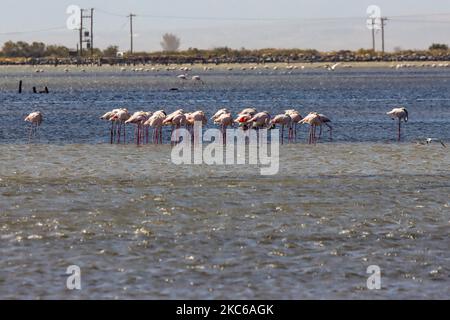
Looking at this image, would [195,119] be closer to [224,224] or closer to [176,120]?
[176,120]

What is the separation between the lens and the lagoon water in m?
13.9

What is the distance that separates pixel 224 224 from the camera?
1784cm

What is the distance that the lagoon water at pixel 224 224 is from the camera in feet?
45.8

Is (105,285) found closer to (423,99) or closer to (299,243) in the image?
(299,243)

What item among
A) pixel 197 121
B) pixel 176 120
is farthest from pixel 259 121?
pixel 176 120

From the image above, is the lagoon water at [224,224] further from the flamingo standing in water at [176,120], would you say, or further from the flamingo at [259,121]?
the flamingo at [259,121]

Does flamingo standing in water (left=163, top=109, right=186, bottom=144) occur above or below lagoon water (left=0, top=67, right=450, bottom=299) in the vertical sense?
above

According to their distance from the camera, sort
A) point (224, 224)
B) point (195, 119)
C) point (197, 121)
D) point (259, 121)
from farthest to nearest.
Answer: point (259, 121) < point (195, 119) < point (197, 121) < point (224, 224)

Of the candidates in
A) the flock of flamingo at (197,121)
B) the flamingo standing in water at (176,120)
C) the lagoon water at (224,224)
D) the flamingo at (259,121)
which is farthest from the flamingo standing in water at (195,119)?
the lagoon water at (224,224)

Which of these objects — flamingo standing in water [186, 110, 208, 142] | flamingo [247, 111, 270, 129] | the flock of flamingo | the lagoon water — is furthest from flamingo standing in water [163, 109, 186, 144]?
→ flamingo [247, 111, 270, 129]

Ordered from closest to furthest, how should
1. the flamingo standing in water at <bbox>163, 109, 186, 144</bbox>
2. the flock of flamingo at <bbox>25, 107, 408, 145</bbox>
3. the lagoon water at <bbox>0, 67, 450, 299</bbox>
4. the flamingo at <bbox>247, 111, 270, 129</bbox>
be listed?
1. the lagoon water at <bbox>0, 67, 450, 299</bbox>
2. the flamingo standing in water at <bbox>163, 109, 186, 144</bbox>
3. the flock of flamingo at <bbox>25, 107, 408, 145</bbox>
4. the flamingo at <bbox>247, 111, 270, 129</bbox>

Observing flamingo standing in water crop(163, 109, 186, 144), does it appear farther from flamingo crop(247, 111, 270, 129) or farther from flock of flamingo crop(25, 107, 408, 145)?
flamingo crop(247, 111, 270, 129)

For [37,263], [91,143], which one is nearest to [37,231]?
[37,263]

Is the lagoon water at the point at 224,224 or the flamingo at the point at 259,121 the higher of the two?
the flamingo at the point at 259,121
